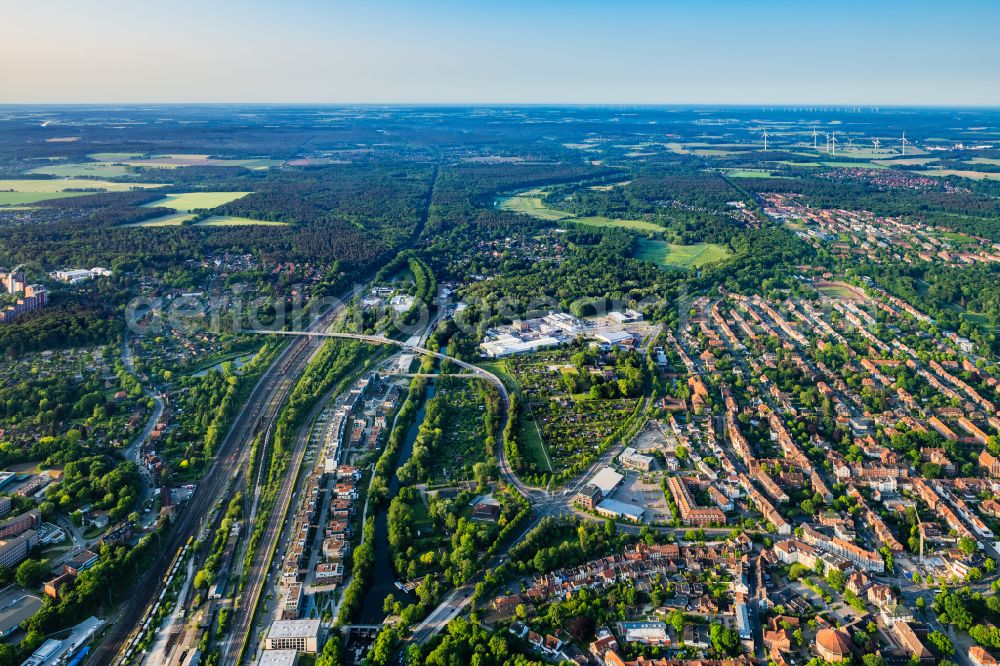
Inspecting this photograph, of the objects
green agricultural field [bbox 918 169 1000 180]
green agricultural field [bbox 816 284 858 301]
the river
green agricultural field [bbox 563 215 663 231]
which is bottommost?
the river

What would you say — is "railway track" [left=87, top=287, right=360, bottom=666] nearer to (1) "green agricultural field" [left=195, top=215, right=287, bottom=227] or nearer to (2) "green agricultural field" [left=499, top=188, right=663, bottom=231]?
(1) "green agricultural field" [left=195, top=215, right=287, bottom=227]

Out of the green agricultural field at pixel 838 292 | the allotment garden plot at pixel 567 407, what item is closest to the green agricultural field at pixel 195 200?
the allotment garden plot at pixel 567 407

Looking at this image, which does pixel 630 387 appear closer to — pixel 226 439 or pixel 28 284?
pixel 226 439

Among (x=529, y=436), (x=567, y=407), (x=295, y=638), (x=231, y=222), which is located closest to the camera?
(x=295, y=638)

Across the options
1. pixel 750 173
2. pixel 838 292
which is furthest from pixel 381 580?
pixel 750 173

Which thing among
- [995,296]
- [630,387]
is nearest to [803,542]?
[630,387]

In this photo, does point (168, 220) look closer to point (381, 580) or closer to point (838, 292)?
point (381, 580)

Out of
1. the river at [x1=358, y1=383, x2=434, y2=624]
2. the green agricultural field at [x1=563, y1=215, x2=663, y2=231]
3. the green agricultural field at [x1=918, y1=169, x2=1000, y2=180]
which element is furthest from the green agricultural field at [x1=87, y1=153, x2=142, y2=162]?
the green agricultural field at [x1=918, y1=169, x2=1000, y2=180]
